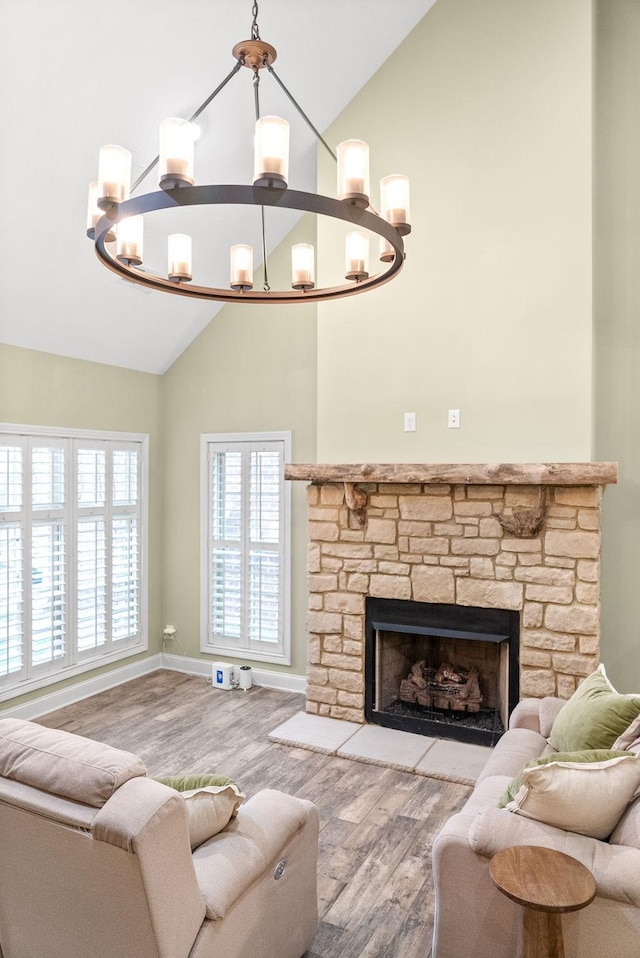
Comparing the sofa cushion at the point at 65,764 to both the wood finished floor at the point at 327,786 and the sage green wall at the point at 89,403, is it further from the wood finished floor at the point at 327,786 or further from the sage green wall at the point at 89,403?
the sage green wall at the point at 89,403

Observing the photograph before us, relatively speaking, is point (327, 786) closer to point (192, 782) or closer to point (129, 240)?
point (192, 782)

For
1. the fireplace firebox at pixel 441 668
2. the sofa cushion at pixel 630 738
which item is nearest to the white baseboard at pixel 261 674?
the fireplace firebox at pixel 441 668

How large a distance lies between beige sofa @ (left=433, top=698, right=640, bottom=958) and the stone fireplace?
5.82 feet

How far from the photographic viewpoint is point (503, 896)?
2059 millimetres

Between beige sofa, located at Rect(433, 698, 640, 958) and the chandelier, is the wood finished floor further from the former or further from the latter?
the chandelier

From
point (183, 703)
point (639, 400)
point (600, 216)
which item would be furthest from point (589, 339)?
point (183, 703)

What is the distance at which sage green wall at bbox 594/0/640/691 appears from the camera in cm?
412

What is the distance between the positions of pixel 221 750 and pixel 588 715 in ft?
7.70

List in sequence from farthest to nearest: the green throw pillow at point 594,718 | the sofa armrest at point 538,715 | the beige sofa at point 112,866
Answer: the sofa armrest at point 538,715 → the green throw pillow at point 594,718 → the beige sofa at point 112,866

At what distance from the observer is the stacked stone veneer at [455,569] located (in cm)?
378

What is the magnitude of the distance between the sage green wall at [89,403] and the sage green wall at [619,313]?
3.58 meters

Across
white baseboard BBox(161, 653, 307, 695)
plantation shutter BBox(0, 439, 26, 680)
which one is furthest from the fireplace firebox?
plantation shutter BBox(0, 439, 26, 680)

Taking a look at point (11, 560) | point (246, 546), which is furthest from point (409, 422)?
point (11, 560)

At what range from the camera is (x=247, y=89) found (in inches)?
155
